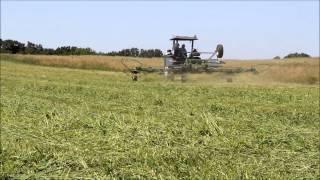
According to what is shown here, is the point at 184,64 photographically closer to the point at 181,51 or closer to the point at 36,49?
the point at 181,51

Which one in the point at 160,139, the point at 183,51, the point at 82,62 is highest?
the point at 183,51

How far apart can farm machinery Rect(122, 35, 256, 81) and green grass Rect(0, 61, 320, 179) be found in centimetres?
1286

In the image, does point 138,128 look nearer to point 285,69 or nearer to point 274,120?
point 274,120

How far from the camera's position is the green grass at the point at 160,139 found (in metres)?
6.54

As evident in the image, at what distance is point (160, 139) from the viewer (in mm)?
8578

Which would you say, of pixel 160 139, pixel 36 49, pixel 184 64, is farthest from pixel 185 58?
pixel 36 49

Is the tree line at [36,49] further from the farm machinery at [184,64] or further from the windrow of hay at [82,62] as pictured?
the farm machinery at [184,64]

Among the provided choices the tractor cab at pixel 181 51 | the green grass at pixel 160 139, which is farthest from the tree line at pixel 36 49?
the green grass at pixel 160 139

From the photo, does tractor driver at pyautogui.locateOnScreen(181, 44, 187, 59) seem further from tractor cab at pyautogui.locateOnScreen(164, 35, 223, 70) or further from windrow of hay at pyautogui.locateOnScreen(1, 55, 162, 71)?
windrow of hay at pyautogui.locateOnScreen(1, 55, 162, 71)

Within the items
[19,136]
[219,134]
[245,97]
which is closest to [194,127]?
[219,134]

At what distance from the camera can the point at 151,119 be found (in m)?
10.7

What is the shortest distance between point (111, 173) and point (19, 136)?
3101mm

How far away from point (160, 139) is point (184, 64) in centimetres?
1919

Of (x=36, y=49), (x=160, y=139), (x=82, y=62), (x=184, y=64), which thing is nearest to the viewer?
(x=160, y=139)
